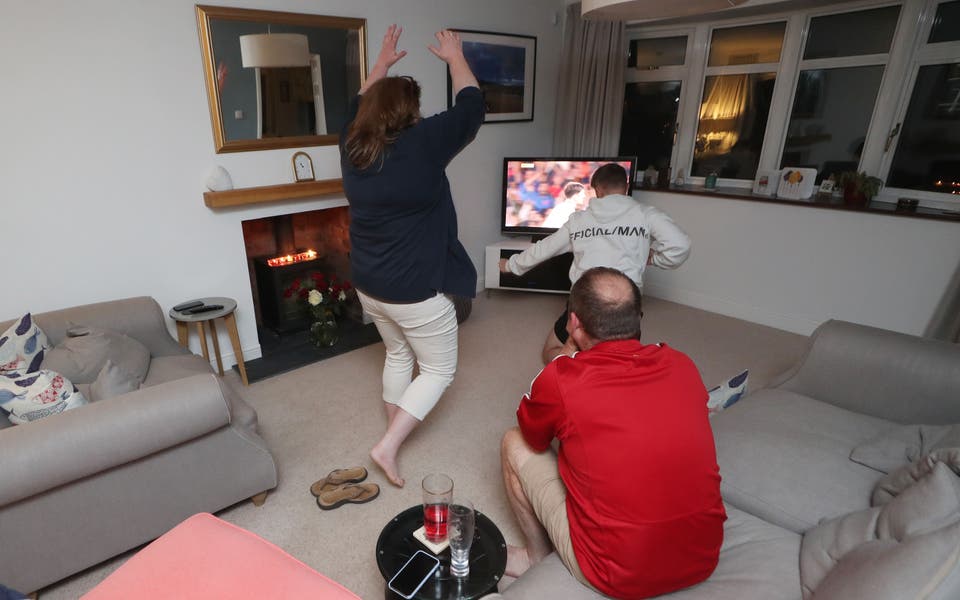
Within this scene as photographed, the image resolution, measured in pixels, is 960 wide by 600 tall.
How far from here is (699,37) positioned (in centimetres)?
385

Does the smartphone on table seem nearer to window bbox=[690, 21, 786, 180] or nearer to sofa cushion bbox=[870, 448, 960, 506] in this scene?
sofa cushion bbox=[870, 448, 960, 506]

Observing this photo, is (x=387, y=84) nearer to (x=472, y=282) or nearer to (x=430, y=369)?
(x=472, y=282)

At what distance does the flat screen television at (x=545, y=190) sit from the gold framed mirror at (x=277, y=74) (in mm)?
1421

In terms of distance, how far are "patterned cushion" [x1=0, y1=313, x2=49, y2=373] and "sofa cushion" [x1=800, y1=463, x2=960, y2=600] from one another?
2509mm

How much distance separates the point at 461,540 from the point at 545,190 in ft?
10.4

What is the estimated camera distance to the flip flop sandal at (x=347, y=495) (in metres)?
1.86

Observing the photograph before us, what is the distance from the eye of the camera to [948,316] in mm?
2889

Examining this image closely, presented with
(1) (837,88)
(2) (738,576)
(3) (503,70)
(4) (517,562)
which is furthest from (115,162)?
(1) (837,88)

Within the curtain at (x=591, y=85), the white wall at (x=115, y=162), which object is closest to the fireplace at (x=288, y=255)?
the white wall at (x=115, y=162)

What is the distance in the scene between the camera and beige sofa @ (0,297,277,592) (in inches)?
53.8

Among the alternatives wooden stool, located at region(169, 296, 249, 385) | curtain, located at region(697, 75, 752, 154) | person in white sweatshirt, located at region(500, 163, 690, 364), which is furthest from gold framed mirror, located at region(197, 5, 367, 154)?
curtain, located at region(697, 75, 752, 154)

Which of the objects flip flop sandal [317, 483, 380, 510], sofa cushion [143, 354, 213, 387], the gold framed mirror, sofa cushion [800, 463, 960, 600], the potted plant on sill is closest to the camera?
sofa cushion [800, 463, 960, 600]

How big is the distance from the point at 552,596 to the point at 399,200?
3.95 feet

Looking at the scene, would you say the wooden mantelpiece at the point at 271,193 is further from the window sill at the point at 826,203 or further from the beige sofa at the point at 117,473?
the window sill at the point at 826,203
